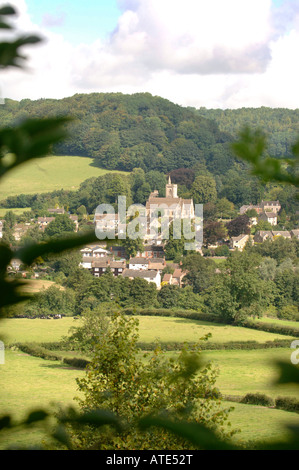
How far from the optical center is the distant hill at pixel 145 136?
425 feet

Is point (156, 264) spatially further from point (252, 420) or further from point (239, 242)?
point (252, 420)

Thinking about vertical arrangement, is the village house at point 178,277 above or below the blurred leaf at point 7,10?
below

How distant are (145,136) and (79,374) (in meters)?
120

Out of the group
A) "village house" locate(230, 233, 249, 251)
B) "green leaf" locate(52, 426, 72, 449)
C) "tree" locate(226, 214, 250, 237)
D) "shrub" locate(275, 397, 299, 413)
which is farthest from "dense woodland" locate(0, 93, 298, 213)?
"green leaf" locate(52, 426, 72, 449)

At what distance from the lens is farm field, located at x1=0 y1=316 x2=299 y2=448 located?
781 inches

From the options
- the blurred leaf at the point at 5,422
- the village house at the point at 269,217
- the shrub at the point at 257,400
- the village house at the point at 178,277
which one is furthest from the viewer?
the village house at the point at 269,217

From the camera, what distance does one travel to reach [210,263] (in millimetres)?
62156

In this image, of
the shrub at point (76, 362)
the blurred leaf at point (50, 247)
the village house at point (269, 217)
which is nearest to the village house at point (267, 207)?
the village house at point (269, 217)

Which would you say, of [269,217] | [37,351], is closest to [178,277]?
[37,351]

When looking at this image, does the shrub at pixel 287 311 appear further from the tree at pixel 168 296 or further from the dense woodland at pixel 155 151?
the dense woodland at pixel 155 151

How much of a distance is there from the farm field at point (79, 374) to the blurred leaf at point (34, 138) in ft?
42.4
